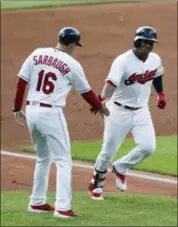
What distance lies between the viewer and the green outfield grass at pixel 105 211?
7.40 m

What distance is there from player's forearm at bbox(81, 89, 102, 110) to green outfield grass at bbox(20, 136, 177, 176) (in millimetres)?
4317

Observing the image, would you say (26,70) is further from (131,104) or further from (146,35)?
(131,104)

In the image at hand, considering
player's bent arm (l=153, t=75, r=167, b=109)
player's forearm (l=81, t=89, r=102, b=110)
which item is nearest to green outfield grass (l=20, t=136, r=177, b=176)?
player's bent arm (l=153, t=75, r=167, b=109)

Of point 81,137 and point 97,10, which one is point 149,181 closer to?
point 81,137

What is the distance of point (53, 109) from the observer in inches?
295

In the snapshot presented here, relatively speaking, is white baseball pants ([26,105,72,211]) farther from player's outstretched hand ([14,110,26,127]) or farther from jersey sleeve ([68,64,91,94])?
jersey sleeve ([68,64,91,94])

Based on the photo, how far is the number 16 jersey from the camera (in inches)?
292

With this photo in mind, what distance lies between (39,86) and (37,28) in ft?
43.2

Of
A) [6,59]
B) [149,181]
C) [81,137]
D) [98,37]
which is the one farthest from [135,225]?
[98,37]

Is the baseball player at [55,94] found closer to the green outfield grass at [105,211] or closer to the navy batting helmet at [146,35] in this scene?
the green outfield grass at [105,211]

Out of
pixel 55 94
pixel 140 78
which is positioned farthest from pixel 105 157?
pixel 55 94

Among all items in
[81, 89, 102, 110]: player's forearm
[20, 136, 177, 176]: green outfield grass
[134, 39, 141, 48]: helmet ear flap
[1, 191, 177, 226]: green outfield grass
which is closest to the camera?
[1, 191, 177, 226]: green outfield grass

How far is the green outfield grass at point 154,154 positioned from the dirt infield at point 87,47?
59 centimetres

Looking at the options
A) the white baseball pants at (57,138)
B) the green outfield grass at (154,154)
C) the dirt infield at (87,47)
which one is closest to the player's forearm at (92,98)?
the white baseball pants at (57,138)
